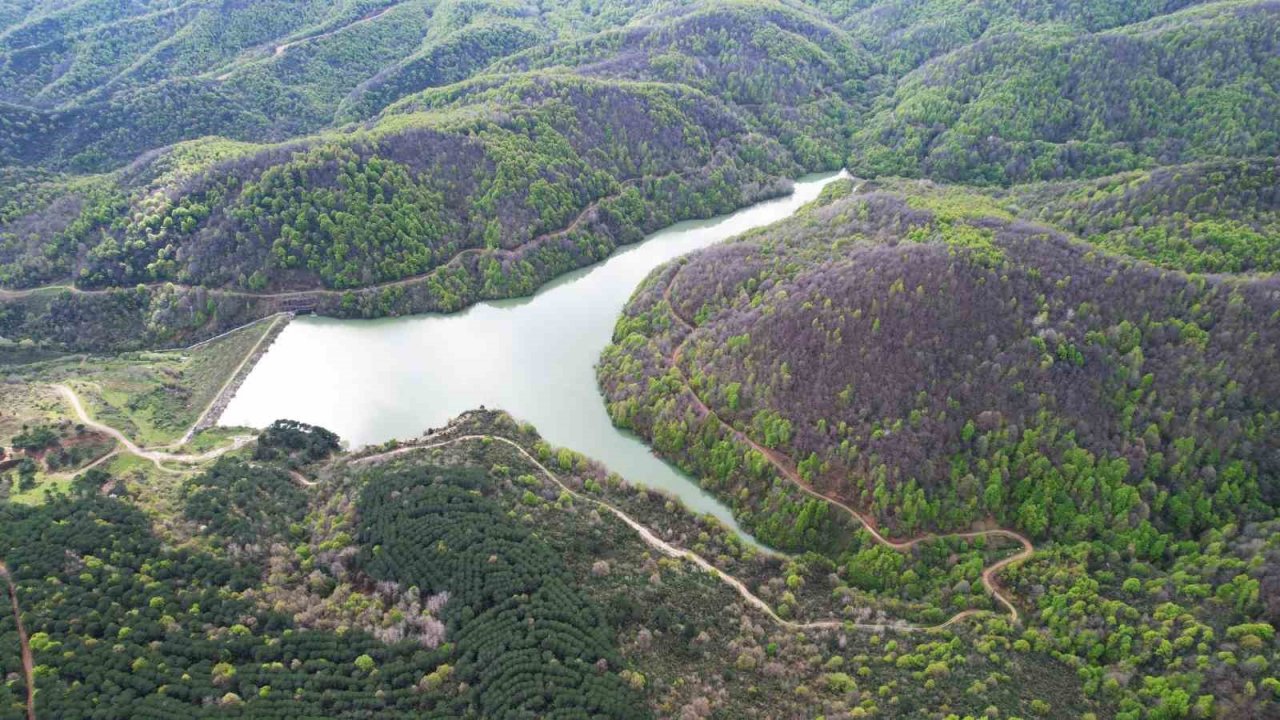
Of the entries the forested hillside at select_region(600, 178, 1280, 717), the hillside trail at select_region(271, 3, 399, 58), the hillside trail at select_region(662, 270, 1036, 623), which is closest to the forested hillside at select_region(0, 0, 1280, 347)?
the hillside trail at select_region(271, 3, 399, 58)

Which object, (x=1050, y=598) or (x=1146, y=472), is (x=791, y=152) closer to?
(x=1146, y=472)

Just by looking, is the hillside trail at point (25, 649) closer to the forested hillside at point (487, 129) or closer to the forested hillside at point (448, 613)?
the forested hillside at point (448, 613)

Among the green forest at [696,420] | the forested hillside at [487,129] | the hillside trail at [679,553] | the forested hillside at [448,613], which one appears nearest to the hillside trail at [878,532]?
the green forest at [696,420]

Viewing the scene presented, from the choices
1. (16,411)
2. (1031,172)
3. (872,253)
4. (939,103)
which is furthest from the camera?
(939,103)

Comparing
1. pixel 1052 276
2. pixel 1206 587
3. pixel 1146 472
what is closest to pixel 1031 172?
pixel 1052 276

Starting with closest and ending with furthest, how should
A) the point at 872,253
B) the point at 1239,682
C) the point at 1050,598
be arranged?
the point at 1239,682 → the point at 1050,598 → the point at 872,253

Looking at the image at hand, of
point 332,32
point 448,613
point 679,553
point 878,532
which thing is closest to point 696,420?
point 679,553

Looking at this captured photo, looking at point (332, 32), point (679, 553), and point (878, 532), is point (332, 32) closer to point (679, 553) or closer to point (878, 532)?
point (679, 553)
